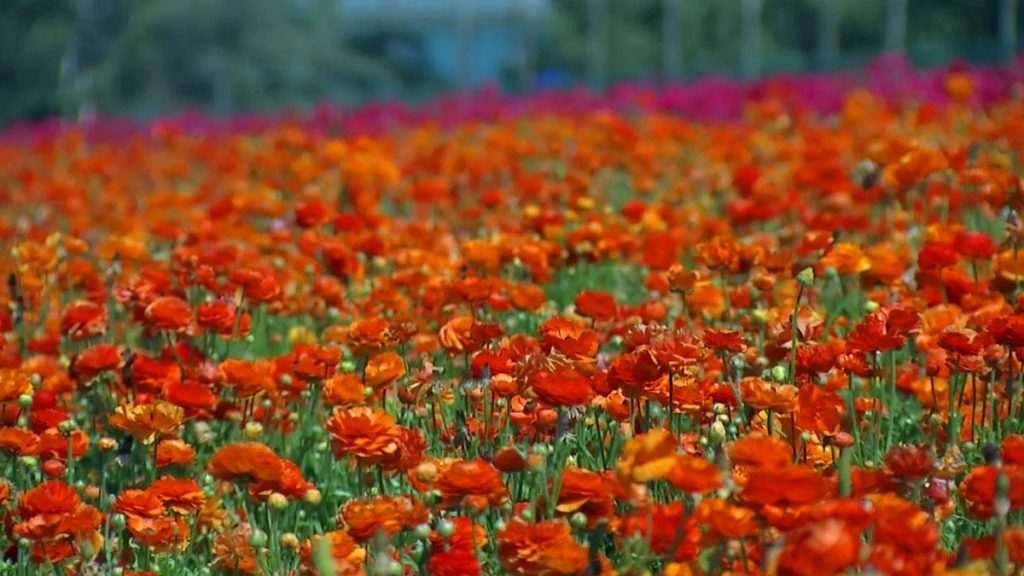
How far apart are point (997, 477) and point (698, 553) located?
0.34m

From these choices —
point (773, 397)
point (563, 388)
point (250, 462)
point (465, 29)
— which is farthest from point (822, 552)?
point (465, 29)

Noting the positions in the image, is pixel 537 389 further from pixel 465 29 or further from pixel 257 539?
pixel 465 29

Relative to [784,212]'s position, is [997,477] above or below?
above

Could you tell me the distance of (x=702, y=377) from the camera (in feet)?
8.92

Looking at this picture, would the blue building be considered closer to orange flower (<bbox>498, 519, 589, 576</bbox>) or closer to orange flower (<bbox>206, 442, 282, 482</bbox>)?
orange flower (<bbox>206, 442, 282, 482</bbox>)

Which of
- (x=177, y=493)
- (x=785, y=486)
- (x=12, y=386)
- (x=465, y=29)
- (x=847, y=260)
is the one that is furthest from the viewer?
(x=465, y=29)

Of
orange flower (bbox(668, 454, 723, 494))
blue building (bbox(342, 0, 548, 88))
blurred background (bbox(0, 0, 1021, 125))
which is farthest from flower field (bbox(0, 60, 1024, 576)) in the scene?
blue building (bbox(342, 0, 548, 88))

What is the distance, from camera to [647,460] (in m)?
1.53

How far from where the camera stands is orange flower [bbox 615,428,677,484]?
152 cm

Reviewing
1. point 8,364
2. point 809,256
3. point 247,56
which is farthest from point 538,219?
point 247,56

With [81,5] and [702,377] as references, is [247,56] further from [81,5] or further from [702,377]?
[702,377]

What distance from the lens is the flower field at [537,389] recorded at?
5.42ft

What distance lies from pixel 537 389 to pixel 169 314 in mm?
1055

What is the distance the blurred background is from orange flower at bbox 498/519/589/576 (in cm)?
1298
